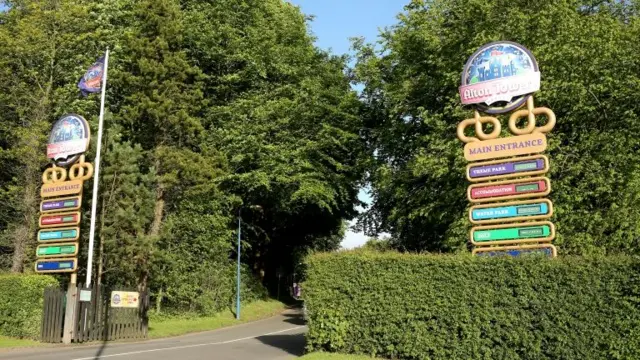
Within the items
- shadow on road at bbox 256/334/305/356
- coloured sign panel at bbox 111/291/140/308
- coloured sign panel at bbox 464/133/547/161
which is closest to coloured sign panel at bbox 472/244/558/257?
coloured sign panel at bbox 464/133/547/161

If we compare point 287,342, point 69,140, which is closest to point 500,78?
point 287,342

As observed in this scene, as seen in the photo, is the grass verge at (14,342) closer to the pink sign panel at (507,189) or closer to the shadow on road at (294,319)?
the shadow on road at (294,319)

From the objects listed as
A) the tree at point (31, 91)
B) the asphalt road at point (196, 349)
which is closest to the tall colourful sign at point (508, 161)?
the asphalt road at point (196, 349)

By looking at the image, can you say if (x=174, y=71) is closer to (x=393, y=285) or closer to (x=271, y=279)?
(x=393, y=285)

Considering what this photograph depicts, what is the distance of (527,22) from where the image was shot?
22.5 meters

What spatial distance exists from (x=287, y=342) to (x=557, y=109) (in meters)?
13.3

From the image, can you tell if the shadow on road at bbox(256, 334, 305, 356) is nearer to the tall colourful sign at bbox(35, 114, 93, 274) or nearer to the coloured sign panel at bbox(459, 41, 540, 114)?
the tall colourful sign at bbox(35, 114, 93, 274)

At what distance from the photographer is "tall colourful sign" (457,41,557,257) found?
46.3 ft

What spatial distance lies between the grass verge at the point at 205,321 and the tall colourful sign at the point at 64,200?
503 centimetres

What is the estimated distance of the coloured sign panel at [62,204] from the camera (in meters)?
21.2

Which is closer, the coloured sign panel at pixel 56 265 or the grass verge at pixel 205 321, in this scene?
the coloured sign panel at pixel 56 265

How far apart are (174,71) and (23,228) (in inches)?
409

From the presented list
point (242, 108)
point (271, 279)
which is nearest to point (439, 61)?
point (242, 108)

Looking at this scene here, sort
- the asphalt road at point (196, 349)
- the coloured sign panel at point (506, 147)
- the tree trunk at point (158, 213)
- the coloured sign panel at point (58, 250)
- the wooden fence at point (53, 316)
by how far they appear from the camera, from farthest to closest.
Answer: the tree trunk at point (158, 213)
the coloured sign panel at point (58, 250)
the wooden fence at point (53, 316)
the asphalt road at point (196, 349)
the coloured sign panel at point (506, 147)
